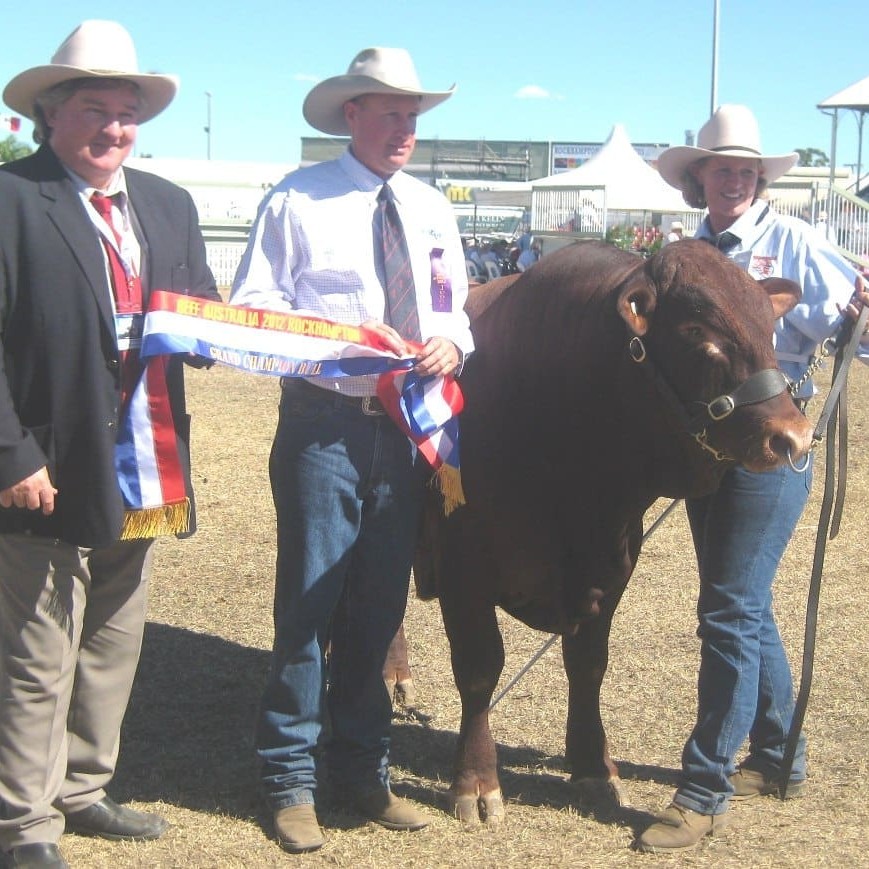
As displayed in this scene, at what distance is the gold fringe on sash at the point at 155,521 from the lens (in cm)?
351

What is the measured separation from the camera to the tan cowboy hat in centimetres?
395

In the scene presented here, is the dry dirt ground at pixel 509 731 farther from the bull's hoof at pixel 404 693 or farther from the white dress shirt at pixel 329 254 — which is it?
the white dress shirt at pixel 329 254

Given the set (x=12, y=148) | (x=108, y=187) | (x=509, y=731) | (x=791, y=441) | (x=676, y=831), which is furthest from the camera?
(x=12, y=148)

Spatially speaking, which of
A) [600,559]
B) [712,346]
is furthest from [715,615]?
[712,346]

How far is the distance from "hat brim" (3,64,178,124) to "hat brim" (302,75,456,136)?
46cm

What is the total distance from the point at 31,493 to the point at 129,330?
1.98ft

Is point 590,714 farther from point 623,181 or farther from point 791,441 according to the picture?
point 623,181

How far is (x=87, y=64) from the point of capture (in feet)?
10.8

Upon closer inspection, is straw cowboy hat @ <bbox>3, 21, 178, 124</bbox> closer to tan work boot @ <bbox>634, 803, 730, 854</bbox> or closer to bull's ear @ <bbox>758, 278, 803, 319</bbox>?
bull's ear @ <bbox>758, 278, 803, 319</bbox>

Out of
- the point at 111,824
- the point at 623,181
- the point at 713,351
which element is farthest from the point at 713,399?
the point at 623,181

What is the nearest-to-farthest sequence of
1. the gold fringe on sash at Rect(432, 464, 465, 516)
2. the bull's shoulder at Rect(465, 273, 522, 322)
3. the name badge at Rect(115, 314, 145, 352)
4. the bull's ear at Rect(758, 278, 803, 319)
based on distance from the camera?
the name badge at Rect(115, 314, 145, 352), the bull's ear at Rect(758, 278, 803, 319), the gold fringe on sash at Rect(432, 464, 465, 516), the bull's shoulder at Rect(465, 273, 522, 322)

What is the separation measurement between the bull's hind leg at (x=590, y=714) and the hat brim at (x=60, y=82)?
225 cm

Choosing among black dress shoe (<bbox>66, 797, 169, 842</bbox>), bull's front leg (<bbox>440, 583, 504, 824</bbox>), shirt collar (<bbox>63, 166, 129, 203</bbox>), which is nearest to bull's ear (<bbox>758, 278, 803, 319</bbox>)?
bull's front leg (<bbox>440, 583, 504, 824</bbox>)

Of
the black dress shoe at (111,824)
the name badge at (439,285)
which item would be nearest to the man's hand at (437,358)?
the name badge at (439,285)
